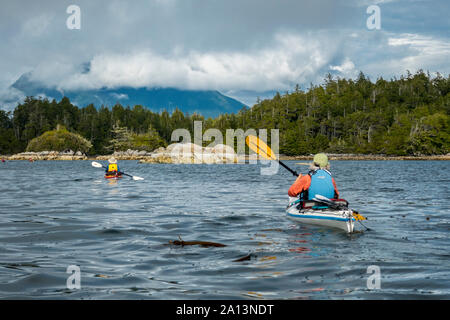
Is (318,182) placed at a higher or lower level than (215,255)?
higher

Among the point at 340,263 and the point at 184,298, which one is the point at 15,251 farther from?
the point at 340,263

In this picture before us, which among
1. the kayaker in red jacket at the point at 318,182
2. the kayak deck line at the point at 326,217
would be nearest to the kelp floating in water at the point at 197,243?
the kayak deck line at the point at 326,217

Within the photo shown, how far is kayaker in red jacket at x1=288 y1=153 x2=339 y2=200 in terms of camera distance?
13.6 meters

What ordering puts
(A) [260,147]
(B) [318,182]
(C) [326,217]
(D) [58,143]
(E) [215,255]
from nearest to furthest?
(E) [215,255], (C) [326,217], (B) [318,182], (A) [260,147], (D) [58,143]

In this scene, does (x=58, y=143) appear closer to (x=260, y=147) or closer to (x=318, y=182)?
(x=260, y=147)

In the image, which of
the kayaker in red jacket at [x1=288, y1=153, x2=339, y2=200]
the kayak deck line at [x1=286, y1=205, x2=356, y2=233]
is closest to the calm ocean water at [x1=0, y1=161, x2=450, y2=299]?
the kayak deck line at [x1=286, y1=205, x2=356, y2=233]

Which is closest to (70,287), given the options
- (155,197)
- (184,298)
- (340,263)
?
(184,298)

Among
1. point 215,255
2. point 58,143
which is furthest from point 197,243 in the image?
point 58,143

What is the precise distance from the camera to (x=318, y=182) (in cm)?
1366

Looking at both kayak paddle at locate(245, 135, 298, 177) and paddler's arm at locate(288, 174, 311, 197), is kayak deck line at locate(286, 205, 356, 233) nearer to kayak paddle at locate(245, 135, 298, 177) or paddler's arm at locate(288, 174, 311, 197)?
paddler's arm at locate(288, 174, 311, 197)

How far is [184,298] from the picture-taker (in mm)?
6805

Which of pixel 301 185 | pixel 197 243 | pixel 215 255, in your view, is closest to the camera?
pixel 215 255

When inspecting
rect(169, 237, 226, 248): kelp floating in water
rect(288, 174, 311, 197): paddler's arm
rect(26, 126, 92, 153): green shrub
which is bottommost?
rect(169, 237, 226, 248): kelp floating in water
